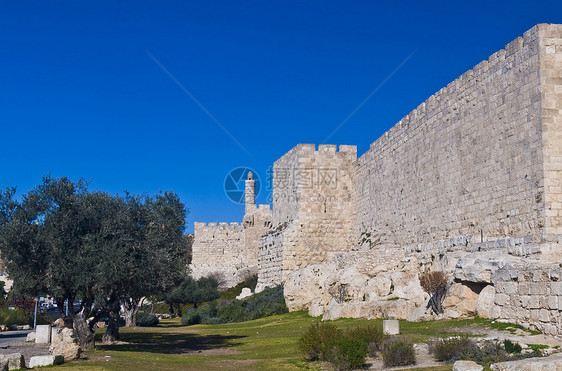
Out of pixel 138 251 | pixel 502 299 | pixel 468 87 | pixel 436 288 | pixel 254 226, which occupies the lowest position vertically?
pixel 502 299

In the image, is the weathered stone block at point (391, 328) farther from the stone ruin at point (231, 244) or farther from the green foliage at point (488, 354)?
the stone ruin at point (231, 244)

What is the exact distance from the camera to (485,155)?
1514 centimetres

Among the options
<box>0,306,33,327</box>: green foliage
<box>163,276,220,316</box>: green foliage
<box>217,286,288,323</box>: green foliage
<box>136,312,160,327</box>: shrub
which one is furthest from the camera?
<box>163,276,220,316</box>: green foliage

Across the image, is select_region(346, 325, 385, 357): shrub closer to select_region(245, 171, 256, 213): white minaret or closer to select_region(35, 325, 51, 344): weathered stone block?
select_region(35, 325, 51, 344): weathered stone block

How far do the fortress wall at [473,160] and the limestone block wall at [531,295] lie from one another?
114 inches

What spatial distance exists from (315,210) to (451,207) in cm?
864

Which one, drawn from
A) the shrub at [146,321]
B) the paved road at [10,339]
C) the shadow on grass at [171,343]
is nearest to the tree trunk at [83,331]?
the shadow on grass at [171,343]

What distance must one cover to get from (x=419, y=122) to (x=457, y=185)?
334cm

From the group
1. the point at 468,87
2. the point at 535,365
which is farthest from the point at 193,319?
the point at 535,365

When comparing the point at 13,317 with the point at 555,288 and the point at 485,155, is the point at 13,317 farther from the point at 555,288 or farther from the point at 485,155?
the point at 555,288

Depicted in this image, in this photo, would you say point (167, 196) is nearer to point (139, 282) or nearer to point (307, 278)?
point (139, 282)

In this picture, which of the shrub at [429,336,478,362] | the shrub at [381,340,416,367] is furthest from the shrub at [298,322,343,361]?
the shrub at [429,336,478,362]

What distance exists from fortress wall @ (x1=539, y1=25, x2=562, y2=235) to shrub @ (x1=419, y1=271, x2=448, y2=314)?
2.33m

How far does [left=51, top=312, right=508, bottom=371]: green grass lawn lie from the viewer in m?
10.4
